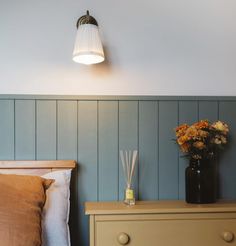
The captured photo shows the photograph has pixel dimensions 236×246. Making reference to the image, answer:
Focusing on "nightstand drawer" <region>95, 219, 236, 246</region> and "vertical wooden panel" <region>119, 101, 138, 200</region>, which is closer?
"nightstand drawer" <region>95, 219, 236, 246</region>

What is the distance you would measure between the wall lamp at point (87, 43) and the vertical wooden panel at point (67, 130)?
0.25 metres

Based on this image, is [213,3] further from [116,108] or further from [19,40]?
[19,40]

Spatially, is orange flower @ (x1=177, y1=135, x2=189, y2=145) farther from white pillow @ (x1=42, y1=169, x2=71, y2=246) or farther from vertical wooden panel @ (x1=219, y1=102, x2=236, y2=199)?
white pillow @ (x1=42, y1=169, x2=71, y2=246)

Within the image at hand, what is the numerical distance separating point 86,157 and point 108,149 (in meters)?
0.13

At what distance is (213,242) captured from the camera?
5.37 ft

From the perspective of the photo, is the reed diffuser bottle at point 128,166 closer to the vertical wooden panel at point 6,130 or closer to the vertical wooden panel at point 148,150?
the vertical wooden panel at point 148,150

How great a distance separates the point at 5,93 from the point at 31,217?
2.56ft

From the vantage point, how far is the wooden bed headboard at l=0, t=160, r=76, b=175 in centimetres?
179

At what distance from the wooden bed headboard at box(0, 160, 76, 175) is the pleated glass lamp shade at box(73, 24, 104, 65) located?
54 centimetres

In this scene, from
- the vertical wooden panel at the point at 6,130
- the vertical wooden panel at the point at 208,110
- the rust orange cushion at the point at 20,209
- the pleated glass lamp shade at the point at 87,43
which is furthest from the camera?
the vertical wooden panel at the point at 208,110

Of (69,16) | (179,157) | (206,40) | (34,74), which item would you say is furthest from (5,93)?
(206,40)

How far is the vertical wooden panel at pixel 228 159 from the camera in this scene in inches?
77.5

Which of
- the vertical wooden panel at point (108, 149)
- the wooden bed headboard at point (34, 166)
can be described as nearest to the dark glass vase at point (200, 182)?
the vertical wooden panel at point (108, 149)

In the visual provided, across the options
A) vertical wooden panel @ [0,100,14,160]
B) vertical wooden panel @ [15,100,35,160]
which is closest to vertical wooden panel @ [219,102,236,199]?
vertical wooden panel @ [15,100,35,160]
